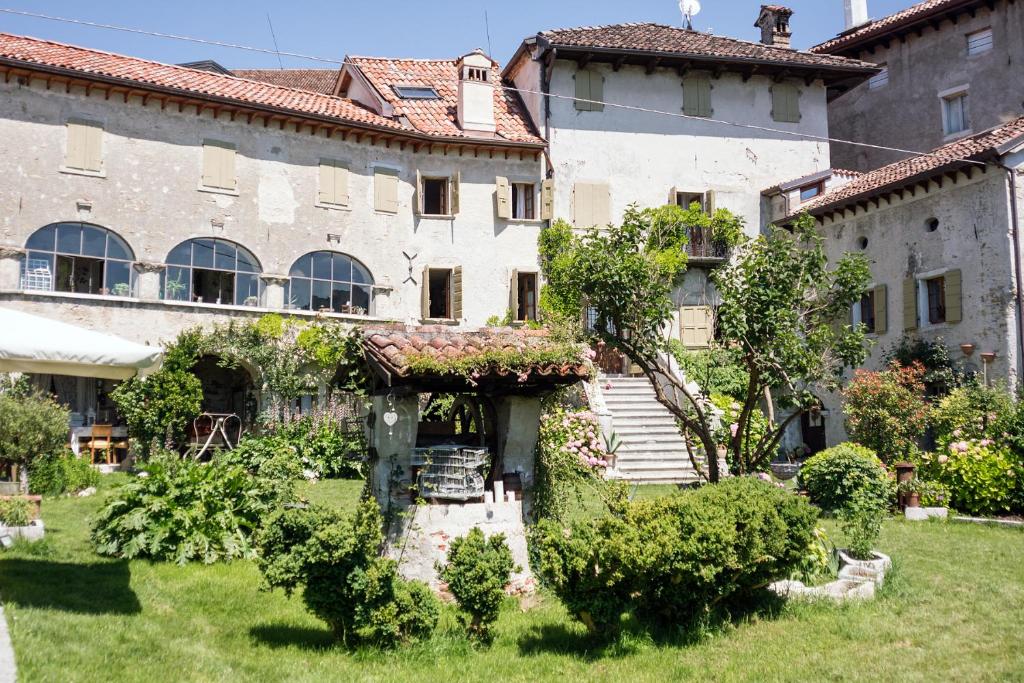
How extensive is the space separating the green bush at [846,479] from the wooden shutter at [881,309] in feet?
28.6

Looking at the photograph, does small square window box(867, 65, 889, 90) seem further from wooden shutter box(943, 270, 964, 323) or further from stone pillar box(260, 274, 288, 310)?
stone pillar box(260, 274, 288, 310)

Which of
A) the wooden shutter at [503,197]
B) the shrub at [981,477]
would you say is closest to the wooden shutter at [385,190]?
the wooden shutter at [503,197]

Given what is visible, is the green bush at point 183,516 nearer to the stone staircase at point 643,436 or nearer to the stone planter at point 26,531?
the stone planter at point 26,531

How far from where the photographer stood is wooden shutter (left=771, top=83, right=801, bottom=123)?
28.1 m

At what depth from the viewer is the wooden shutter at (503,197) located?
2542 cm

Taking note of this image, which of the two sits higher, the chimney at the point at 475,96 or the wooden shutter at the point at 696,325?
the chimney at the point at 475,96

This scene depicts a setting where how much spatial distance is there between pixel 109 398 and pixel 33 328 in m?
14.3

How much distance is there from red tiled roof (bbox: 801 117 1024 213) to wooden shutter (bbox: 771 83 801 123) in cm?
344

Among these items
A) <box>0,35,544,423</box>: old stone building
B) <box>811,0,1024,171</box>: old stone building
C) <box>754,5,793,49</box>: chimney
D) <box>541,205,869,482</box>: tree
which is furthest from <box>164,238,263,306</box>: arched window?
<box>811,0,1024,171</box>: old stone building

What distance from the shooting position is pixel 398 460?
10.1 metres

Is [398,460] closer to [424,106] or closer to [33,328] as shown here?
[33,328]

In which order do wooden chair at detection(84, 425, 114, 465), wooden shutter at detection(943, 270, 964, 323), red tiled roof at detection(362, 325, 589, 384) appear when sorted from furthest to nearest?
wooden shutter at detection(943, 270, 964, 323)
wooden chair at detection(84, 425, 114, 465)
red tiled roof at detection(362, 325, 589, 384)

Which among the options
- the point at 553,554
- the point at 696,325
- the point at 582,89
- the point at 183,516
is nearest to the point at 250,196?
the point at 582,89

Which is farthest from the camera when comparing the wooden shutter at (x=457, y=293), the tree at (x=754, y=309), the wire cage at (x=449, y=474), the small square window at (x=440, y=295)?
the small square window at (x=440, y=295)
